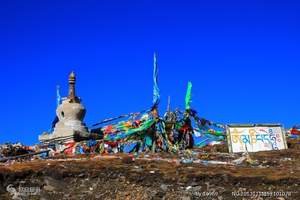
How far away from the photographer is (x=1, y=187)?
1698cm

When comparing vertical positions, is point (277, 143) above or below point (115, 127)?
below

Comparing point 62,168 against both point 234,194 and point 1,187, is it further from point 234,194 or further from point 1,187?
point 234,194

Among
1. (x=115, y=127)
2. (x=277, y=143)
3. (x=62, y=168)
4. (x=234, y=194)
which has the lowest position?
(x=234, y=194)

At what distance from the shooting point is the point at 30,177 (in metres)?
17.7

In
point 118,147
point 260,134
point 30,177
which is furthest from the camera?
point 118,147

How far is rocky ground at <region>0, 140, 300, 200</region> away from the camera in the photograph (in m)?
16.4

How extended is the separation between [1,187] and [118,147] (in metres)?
9.81

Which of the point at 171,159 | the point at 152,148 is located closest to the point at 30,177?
the point at 171,159

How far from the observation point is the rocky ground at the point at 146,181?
16391mm

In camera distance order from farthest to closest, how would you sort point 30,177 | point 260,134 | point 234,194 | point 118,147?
point 118,147, point 260,134, point 30,177, point 234,194

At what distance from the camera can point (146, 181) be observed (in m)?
17.2

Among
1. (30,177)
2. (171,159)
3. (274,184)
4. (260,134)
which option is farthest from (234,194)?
(260,134)

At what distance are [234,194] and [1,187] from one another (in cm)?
737

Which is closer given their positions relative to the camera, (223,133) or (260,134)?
(260,134)
